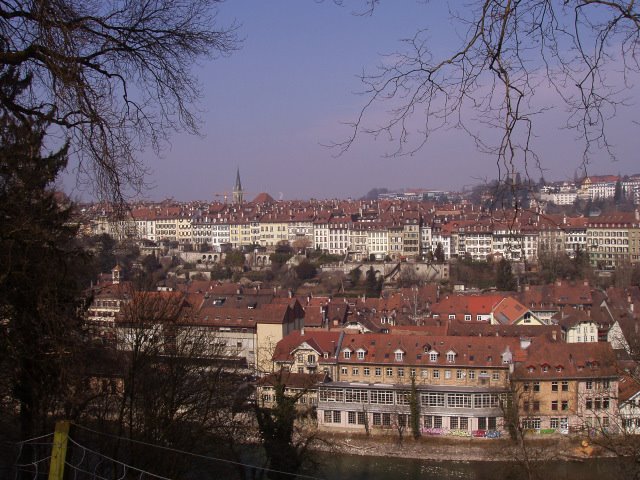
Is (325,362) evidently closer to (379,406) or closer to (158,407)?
(379,406)

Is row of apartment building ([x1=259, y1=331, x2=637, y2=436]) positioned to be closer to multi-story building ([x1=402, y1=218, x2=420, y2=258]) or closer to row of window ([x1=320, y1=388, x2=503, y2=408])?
row of window ([x1=320, y1=388, x2=503, y2=408])

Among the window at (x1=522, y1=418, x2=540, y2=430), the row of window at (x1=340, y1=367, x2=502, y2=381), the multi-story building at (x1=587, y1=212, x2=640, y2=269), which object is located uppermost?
the multi-story building at (x1=587, y1=212, x2=640, y2=269)

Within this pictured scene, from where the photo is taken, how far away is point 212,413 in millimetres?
5449

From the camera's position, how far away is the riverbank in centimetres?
927

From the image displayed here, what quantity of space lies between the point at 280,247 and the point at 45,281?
92.2ft

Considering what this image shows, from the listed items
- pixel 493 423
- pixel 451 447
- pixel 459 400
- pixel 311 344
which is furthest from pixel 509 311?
pixel 451 447

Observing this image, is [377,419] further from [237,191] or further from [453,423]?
[237,191]

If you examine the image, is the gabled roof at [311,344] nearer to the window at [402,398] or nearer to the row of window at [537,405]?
the window at [402,398]

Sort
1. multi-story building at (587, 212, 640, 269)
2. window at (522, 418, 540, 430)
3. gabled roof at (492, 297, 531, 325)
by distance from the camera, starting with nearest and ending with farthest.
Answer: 1. window at (522, 418, 540, 430)
2. gabled roof at (492, 297, 531, 325)
3. multi-story building at (587, 212, 640, 269)

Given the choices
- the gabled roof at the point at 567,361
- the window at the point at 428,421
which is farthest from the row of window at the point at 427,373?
the window at the point at 428,421

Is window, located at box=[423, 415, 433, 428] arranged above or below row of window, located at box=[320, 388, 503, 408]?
below

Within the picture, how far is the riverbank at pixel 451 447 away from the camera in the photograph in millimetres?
9266

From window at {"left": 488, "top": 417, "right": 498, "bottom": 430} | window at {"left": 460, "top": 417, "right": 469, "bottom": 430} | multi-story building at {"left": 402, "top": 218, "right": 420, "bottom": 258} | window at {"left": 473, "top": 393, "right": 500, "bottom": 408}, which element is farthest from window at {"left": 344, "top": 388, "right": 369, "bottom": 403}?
multi-story building at {"left": 402, "top": 218, "right": 420, "bottom": 258}

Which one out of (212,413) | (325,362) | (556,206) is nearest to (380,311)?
(325,362)
